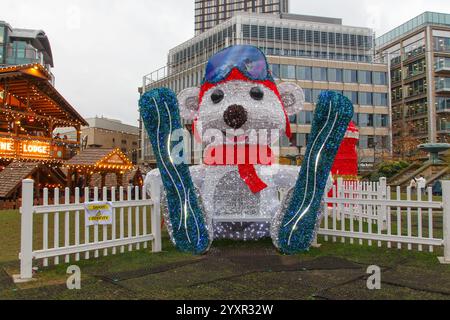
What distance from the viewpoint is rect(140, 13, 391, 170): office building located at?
46.0 meters

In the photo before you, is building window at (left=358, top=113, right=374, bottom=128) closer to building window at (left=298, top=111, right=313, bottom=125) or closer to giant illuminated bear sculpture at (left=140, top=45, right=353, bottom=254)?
building window at (left=298, top=111, right=313, bottom=125)

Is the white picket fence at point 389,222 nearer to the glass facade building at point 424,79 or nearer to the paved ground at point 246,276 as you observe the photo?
the paved ground at point 246,276

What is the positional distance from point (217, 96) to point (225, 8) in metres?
102

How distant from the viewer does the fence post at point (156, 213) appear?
6.06m

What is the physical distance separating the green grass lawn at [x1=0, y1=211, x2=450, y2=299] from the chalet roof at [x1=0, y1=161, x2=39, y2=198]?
7.73m

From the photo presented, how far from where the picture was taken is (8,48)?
176 feet

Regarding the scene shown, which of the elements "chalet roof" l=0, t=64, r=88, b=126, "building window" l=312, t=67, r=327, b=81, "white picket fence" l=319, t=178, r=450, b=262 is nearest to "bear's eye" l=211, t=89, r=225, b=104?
"white picket fence" l=319, t=178, r=450, b=262

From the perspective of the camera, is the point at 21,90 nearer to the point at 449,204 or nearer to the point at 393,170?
the point at 449,204

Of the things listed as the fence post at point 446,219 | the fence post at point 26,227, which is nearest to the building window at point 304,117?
the fence post at point 446,219
